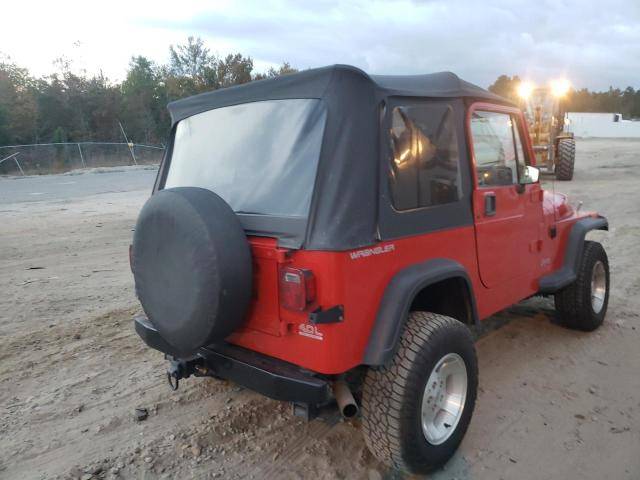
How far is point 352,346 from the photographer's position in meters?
2.46

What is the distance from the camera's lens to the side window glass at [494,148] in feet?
10.9

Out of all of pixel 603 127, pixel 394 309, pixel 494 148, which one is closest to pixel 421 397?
pixel 394 309

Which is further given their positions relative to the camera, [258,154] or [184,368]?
[184,368]

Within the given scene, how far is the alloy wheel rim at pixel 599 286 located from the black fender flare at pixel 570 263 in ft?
1.34

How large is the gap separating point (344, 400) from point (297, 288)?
66 centimetres

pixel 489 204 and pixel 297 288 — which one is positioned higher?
pixel 489 204

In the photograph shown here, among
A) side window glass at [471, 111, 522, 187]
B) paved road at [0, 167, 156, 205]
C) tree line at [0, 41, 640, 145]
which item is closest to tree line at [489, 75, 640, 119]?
tree line at [0, 41, 640, 145]

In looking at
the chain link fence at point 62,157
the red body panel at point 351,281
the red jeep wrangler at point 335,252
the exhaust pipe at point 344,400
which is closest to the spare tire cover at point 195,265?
the red jeep wrangler at point 335,252

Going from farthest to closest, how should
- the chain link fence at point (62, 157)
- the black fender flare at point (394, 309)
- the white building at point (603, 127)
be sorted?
1. the white building at point (603, 127)
2. the chain link fence at point (62, 157)
3. the black fender flare at point (394, 309)

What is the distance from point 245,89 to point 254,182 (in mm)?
600

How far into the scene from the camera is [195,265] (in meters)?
2.38

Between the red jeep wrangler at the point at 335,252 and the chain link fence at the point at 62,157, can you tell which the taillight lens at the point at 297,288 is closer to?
the red jeep wrangler at the point at 335,252

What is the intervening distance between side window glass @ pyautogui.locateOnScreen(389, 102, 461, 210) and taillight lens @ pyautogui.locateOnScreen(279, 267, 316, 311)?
0.66m

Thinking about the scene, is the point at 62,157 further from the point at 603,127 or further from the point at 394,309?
the point at 603,127
